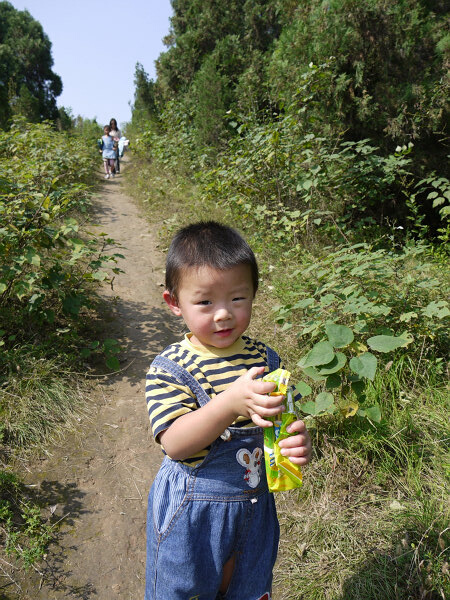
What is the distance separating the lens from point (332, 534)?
1.83 meters

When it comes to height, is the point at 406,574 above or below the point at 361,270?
below

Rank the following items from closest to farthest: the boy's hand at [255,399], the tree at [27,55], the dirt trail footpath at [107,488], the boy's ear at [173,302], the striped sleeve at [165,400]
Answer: the boy's hand at [255,399] < the striped sleeve at [165,400] < the boy's ear at [173,302] < the dirt trail footpath at [107,488] < the tree at [27,55]

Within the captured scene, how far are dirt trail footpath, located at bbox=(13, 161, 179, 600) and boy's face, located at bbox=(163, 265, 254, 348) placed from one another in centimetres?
159

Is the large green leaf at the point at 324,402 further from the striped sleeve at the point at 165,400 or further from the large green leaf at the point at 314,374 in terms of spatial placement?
the striped sleeve at the point at 165,400

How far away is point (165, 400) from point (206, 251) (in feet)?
1.36

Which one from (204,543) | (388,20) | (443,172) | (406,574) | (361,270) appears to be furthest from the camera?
(443,172)

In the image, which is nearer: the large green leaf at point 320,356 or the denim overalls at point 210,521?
the denim overalls at point 210,521

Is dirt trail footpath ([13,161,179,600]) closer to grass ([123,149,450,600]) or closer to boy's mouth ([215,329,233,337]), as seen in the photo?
grass ([123,149,450,600])

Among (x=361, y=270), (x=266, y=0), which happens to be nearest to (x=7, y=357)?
(x=361, y=270)

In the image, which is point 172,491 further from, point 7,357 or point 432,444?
point 7,357

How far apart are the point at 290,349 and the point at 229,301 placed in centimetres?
199

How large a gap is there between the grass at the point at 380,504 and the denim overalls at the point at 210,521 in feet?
2.39

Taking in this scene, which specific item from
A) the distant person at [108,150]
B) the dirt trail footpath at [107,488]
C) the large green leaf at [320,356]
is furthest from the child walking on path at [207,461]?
the distant person at [108,150]

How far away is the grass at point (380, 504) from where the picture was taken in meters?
1.55
